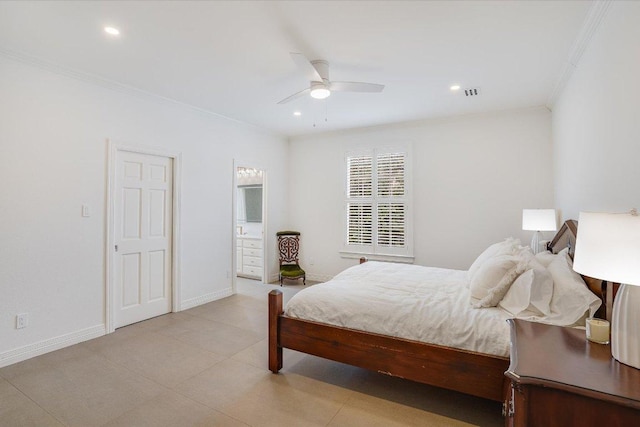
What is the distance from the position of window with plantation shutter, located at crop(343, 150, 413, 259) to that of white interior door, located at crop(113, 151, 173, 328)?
3015 millimetres

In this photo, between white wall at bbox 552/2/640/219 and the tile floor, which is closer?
white wall at bbox 552/2/640/219

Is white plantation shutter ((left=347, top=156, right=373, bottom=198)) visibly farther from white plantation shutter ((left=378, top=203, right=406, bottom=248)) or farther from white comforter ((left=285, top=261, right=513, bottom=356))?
white comforter ((left=285, top=261, right=513, bottom=356))

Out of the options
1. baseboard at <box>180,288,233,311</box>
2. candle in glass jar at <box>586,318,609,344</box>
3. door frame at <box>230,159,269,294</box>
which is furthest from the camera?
door frame at <box>230,159,269,294</box>

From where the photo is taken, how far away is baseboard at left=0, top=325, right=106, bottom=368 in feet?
9.15

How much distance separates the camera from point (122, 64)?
121 inches

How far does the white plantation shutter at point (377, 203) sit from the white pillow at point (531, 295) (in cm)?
300

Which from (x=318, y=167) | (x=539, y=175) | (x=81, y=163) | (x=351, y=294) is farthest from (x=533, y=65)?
(x=81, y=163)

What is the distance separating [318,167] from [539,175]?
3.55 meters

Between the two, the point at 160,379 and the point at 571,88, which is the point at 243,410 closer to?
the point at 160,379

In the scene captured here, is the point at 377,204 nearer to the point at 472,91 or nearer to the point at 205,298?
the point at 472,91

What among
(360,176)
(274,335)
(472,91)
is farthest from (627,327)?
(360,176)

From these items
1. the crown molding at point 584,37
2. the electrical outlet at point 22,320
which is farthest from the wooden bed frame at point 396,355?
the electrical outlet at point 22,320

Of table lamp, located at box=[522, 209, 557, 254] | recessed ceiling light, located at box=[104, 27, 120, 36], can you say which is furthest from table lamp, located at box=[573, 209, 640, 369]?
recessed ceiling light, located at box=[104, 27, 120, 36]

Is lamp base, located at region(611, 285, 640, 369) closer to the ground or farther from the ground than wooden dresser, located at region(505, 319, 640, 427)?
farther from the ground
